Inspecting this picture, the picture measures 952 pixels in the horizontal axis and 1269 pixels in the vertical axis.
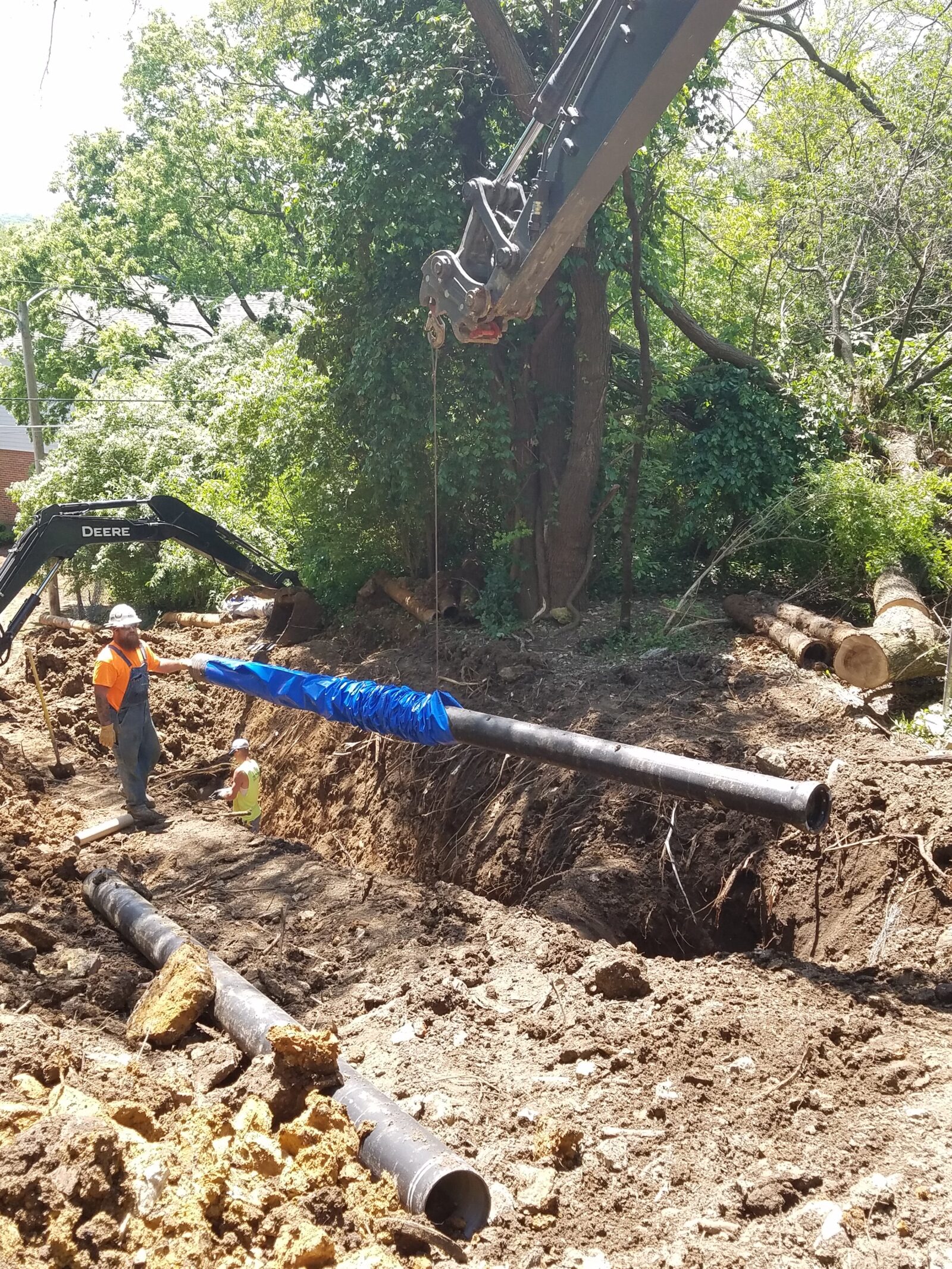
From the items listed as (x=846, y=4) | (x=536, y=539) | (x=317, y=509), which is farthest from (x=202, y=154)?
(x=536, y=539)

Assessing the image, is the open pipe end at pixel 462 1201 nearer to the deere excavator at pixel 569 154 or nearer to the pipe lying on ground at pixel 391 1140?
the pipe lying on ground at pixel 391 1140

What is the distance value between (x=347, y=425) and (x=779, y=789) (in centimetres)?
896

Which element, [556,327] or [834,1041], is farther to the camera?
[556,327]

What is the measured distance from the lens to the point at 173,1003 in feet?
16.4

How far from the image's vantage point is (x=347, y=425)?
42.9 ft

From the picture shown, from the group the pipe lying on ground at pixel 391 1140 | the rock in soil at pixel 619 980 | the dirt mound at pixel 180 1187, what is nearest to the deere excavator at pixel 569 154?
the rock in soil at pixel 619 980

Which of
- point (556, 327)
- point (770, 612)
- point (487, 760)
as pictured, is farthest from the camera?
point (556, 327)

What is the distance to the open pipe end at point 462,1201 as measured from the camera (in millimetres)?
3645

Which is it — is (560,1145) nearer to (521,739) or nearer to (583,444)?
(521,739)

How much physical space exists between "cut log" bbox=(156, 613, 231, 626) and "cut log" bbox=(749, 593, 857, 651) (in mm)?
8867

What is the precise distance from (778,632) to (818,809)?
526 cm

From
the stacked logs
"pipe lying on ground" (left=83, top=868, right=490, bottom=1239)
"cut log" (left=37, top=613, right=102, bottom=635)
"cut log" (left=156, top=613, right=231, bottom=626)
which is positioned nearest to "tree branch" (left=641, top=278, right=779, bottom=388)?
the stacked logs

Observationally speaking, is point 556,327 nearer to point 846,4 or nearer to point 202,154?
point 846,4

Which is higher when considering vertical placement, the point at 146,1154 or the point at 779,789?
the point at 779,789
